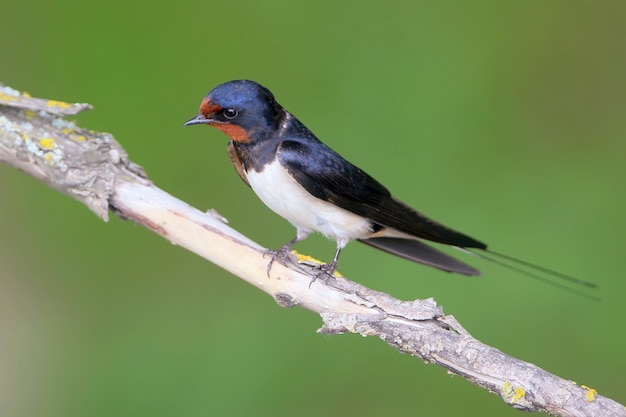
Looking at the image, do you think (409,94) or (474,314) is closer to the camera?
(474,314)

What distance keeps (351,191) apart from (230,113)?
0.31 meters

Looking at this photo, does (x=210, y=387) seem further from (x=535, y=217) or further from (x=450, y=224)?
(x=535, y=217)

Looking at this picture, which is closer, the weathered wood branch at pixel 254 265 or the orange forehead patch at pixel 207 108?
the weathered wood branch at pixel 254 265

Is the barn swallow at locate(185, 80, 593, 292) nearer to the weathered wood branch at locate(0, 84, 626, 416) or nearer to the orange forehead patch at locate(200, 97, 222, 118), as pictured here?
the orange forehead patch at locate(200, 97, 222, 118)

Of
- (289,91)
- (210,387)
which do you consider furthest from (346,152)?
(210,387)

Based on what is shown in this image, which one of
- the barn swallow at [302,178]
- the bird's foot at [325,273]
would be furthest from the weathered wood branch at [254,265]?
the barn swallow at [302,178]

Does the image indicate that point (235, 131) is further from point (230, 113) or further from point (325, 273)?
point (325, 273)

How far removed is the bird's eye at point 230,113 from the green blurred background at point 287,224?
0.89 metres

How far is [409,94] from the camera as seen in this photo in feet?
10.4

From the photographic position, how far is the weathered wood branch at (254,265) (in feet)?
5.33

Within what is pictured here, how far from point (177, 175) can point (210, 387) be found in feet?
2.12

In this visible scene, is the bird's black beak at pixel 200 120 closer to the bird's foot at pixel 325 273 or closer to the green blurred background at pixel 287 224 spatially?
the bird's foot at pixel 325 273

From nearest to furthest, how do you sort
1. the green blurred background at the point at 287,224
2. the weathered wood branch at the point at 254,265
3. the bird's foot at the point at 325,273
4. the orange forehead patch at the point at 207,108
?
the weathered wood branch at the point at 254,265, the bird's foot at the point at 325,273, the orange forehead patch at the point at 207,108, the green blurred background at the point at 287,224

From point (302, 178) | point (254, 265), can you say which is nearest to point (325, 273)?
point (254, 265)
